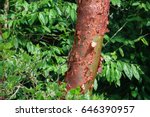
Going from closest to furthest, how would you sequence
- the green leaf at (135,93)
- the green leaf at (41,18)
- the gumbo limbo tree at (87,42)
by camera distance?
the gumbo limbo tree at (87,42) → the green leaf at (41,18) → the green leaf at (135,93)

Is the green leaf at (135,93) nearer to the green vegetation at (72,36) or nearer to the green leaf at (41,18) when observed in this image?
the green vegetation at (72,36)

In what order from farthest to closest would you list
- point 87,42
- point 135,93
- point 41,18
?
1. point 135,93
2. point 41,18
3. point 87,42

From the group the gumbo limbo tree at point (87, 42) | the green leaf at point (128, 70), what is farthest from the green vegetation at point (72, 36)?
the gumbo limbo tree at point (87, 42)

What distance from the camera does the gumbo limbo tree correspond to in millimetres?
2904

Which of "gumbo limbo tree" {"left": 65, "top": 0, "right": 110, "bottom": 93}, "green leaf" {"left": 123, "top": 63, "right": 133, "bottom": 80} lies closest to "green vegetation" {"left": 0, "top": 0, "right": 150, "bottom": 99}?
"green leaf" {"left": 123, "top": 63, "right": 133, "bottom": 80}

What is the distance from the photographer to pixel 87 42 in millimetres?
2918

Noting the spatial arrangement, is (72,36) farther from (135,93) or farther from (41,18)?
(135,93)

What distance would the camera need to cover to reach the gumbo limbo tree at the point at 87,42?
2.90 m

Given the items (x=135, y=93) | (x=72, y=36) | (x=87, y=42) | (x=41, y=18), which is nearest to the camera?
(x=87, y=42)

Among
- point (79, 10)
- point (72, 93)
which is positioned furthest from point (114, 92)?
point (72, 93)

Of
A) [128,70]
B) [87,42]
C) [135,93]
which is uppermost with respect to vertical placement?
[87,42]

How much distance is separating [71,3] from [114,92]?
39.7 inches

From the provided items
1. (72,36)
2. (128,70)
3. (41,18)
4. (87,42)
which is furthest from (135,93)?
(87,42)

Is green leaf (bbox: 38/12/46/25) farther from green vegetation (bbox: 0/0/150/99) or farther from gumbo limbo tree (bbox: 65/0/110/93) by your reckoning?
gumbo limbo tree (bbox: 65/0/110/93)
